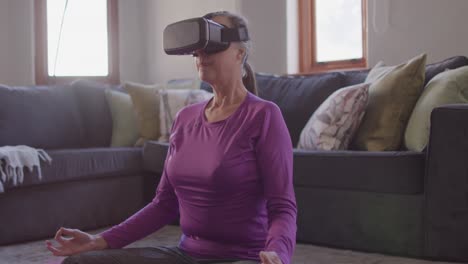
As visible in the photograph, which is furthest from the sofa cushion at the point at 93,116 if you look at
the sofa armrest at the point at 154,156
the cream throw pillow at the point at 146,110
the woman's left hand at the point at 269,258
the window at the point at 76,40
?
the woman's left hand at the point at 269,258

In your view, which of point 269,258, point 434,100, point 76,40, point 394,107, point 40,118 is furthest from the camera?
point 76,40

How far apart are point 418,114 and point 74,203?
181 centimetres

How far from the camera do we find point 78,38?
5258 millimetres

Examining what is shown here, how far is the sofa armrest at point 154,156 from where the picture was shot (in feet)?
11.1

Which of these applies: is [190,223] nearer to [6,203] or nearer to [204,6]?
[6,203]

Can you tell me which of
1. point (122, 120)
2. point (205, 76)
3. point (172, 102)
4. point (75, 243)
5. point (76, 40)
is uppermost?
point (76, 40)

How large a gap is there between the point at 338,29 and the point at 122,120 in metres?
1.71

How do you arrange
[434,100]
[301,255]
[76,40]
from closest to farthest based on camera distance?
[301,255] → [434,100] → [76,40]

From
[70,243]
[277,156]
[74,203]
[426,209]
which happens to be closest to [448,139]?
[426,209]

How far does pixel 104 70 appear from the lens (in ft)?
17.8

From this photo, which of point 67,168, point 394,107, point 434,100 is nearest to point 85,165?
point 67,168

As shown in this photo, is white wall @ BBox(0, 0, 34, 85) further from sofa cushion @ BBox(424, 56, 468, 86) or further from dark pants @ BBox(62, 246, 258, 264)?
dark pants @ BBox(62, 246, 258, 264)

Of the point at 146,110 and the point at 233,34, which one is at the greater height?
the point at 233,34

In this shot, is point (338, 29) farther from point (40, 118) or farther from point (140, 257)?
point (140, 257)
